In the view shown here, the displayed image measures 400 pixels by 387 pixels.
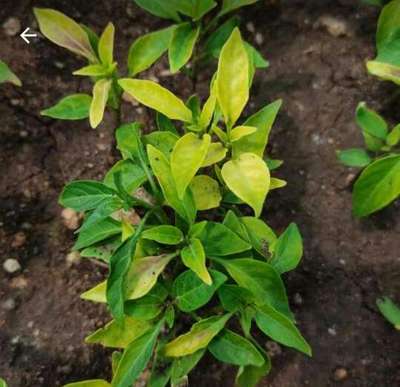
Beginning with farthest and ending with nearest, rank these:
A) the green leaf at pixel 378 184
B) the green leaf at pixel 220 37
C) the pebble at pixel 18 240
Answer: the green leaf at pixel 220 37, the pebble at pixel 18 240, the green leaf at pixel 378 184

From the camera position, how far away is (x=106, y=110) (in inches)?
68.8

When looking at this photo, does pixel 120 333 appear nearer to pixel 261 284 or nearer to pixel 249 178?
pixel 261 284

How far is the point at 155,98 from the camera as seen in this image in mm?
1370

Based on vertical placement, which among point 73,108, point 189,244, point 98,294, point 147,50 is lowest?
point 98,294

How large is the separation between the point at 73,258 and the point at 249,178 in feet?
1.81

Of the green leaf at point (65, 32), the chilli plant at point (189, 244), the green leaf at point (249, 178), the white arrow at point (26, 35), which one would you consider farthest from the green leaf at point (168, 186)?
the white arrow at point (26, 35)

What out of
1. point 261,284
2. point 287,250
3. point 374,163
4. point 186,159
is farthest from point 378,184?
point 186,159

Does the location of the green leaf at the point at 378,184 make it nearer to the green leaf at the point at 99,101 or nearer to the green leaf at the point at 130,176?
the green leaf at the point at 130,176

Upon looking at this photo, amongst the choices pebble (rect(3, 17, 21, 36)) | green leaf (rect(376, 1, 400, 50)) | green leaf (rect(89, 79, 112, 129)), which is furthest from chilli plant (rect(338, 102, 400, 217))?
pebble (rect(3, 17, 21, 36))

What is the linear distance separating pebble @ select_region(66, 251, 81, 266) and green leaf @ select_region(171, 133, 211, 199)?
46 centimetres

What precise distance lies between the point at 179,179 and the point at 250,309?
351mm

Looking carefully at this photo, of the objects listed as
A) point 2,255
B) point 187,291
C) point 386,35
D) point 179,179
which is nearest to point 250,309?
point 187,291

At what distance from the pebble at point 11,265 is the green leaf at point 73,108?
0.39 meters

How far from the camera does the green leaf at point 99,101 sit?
1.43 m
